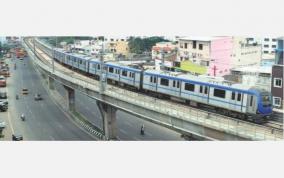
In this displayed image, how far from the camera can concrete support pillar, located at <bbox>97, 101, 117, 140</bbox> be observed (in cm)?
3678

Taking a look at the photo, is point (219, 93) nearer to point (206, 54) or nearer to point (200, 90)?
point (200, 90)

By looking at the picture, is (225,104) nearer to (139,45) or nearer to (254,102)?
(254,102)

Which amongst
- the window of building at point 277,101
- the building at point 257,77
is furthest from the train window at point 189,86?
the building at point 257,77

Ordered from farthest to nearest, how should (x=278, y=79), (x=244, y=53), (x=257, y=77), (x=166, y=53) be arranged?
(x=166, y=53), (x=244, y=53), (x=257, y=77), (x=278, y=79)

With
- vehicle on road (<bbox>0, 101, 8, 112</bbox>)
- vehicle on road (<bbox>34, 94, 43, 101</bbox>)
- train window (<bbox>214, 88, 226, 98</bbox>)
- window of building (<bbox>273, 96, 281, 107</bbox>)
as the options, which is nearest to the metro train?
train window (<bbox>214, 88, 226, 98</bbox>)

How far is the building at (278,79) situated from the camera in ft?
99.4

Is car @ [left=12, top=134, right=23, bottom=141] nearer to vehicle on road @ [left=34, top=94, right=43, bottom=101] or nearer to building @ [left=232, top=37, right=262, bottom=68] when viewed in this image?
vehicle on road @ [left=34, top=94, right=43, bottom=101]

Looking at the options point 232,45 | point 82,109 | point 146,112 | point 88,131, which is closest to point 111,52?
point 82,109

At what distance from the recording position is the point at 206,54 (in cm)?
5138

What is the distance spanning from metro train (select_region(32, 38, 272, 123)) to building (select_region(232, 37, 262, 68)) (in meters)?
21.7

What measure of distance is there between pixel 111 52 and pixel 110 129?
79.8 feet

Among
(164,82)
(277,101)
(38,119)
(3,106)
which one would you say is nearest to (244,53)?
(277,101)

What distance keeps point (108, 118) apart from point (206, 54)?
1951 cm

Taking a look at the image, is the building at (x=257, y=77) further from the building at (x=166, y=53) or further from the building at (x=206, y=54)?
the building at (x=166, y=53)
